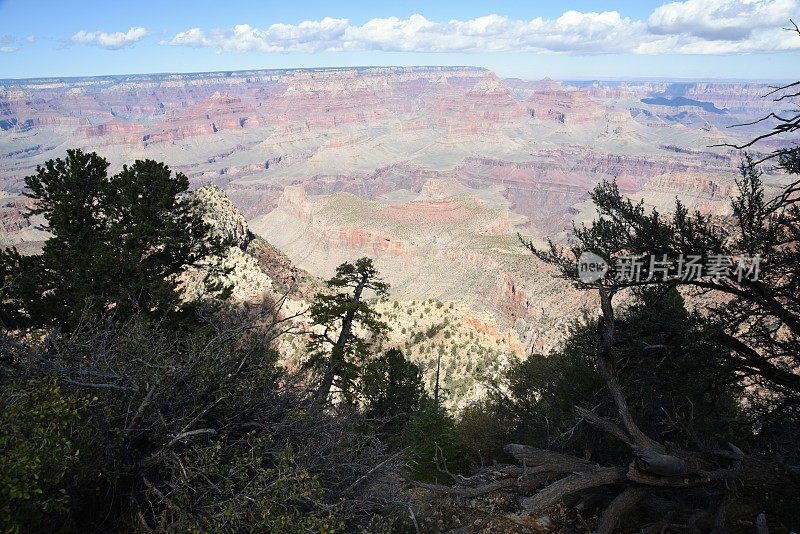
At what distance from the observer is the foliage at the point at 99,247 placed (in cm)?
1462

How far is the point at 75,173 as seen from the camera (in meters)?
16.0

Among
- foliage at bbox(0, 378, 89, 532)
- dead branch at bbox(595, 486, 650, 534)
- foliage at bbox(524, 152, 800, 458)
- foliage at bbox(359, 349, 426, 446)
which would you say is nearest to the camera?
foliage at bbox(0, 378, 89, 532)

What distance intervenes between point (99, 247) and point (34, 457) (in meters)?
12.9

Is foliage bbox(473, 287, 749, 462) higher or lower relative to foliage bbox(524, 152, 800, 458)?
lower

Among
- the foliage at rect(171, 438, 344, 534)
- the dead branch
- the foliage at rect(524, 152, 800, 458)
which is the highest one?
the foliage at rect(524, 152, 800, 458)

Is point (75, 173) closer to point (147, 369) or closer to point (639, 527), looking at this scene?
point (147, 369)

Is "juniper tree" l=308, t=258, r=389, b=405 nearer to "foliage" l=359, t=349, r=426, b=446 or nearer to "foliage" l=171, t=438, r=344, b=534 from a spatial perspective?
"foliage" l=359, t=349, r=426, b=446

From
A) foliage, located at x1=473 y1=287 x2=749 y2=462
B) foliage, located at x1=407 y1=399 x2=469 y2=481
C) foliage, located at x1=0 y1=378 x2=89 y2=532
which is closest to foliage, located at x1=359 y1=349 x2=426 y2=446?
foliage, located at x1=407 y1=399 x2=469 y2=481

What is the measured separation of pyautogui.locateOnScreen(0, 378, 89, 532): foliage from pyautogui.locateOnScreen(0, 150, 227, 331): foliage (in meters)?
10.4

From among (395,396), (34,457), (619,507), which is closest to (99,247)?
(395,396)

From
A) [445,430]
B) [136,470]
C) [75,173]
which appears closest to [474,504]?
[136,470]

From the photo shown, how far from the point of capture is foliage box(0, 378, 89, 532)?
3725 mm

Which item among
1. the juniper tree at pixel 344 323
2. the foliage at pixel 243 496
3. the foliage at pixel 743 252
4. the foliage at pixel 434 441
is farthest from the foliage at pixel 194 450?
the foliage at pixel 434 441

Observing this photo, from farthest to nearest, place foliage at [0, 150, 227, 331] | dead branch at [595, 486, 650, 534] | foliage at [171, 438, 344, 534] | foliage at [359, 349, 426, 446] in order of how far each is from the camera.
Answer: foliage at [359, 349, 426, 446] < foliage at [0, 150, 227, 331] < dead branch at [595, 486, 650, 534] < foliage at [171, 438, 344, 534]
